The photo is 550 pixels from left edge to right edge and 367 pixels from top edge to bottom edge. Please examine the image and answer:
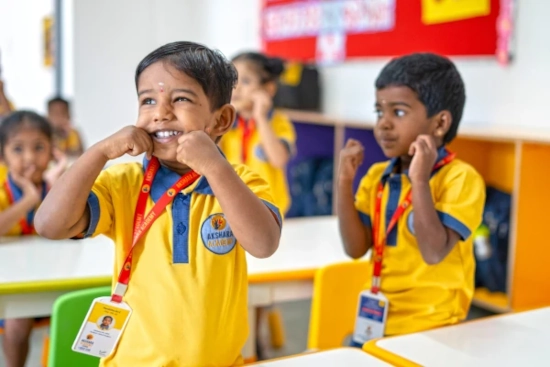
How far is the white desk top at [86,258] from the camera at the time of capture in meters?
1.88

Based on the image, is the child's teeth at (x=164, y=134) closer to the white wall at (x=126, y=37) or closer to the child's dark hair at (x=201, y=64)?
the child's dark hair at (x=201, y=64)

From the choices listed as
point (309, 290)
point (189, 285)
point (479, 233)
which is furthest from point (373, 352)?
point (479, 233)

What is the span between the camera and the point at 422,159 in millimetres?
1628

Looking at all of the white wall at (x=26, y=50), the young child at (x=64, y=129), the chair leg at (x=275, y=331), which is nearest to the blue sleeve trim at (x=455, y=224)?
the chair leg at (x=275, y=331)

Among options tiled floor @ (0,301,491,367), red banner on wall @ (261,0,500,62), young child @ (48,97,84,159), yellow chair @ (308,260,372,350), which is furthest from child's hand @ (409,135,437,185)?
young child @ (48,97,84,159)

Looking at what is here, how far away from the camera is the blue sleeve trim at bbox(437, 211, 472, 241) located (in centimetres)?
166

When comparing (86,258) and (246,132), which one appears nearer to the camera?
(86,258)

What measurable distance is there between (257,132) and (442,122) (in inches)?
51.6

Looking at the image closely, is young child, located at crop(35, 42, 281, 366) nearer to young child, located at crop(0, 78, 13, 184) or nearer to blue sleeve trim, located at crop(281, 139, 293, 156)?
young child, located at crop(0, 78, 13, 184)

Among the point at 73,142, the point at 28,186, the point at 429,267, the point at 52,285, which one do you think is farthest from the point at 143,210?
the point at 73,142

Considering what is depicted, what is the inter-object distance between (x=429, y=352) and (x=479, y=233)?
232 cm

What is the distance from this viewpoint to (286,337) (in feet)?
11.2

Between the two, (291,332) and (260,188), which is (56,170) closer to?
(291,332)

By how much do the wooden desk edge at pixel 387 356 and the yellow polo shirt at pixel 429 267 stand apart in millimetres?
377
